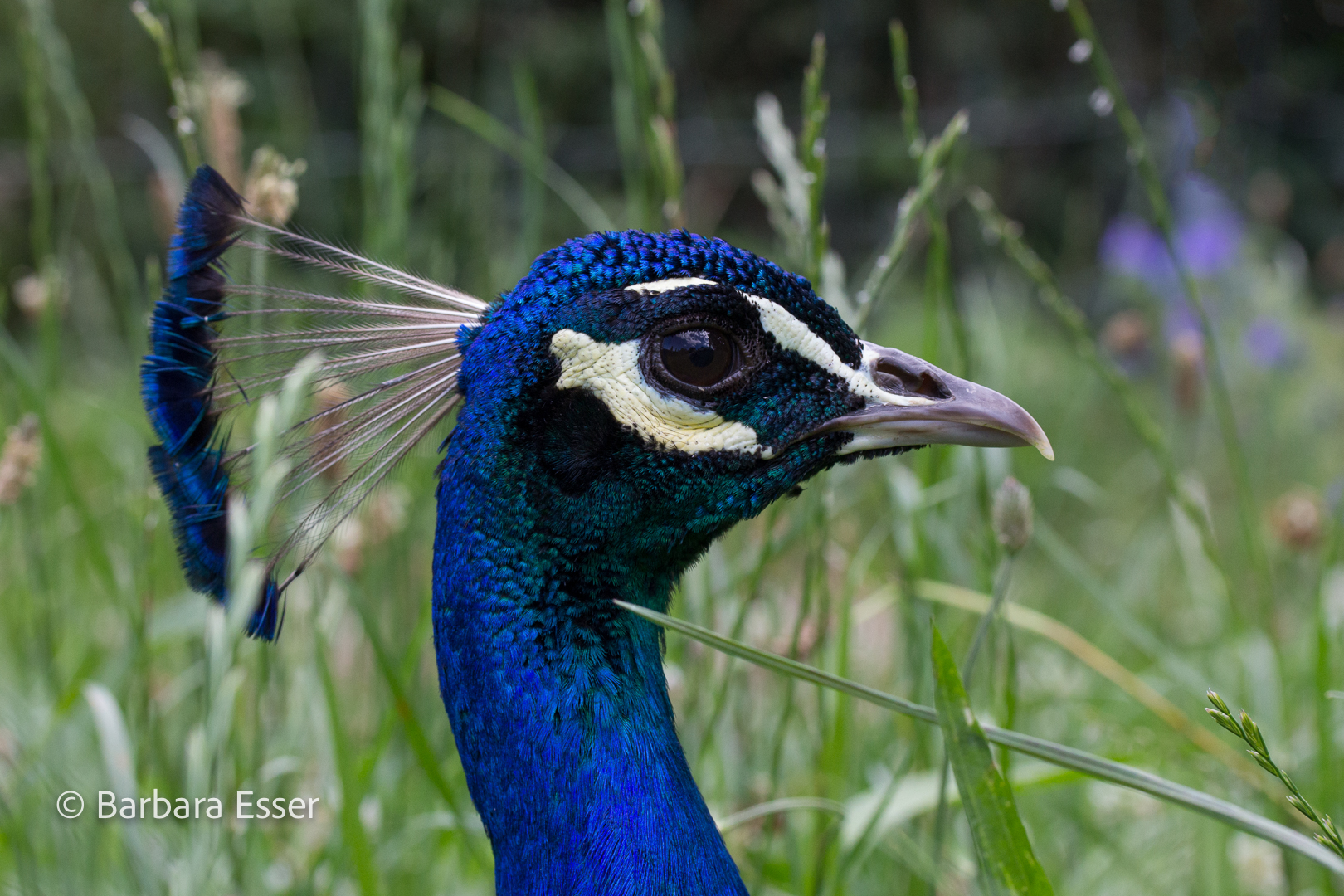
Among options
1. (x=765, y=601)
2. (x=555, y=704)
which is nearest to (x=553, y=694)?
(x=555, y=704)

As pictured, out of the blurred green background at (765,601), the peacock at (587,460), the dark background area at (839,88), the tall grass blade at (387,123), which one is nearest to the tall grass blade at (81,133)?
the blurred green background at (765,601)

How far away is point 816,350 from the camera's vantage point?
2.61 feet

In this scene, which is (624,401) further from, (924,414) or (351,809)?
(351,809)

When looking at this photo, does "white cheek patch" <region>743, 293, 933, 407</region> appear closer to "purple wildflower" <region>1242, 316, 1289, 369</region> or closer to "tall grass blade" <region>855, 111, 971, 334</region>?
"tall grass blade" <region>855, 111, 971, 334</region>

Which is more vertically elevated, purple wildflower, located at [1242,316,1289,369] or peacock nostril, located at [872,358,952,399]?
purple wildflower, located at [1242,316,1289,369]

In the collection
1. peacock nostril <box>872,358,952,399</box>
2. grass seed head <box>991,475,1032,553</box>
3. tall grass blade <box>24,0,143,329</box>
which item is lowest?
grass seed head <box>991,475,1032,553</box>

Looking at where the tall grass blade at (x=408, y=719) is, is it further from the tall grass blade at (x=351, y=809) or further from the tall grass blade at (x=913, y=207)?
the tall grass blade at (x=913, y=207)

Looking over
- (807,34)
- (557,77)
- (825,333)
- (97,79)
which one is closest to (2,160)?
(97,79)

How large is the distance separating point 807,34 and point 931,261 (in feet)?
17.0

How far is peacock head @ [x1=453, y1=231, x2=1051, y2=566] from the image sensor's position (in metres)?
0.78

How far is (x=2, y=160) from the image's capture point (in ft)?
17.4

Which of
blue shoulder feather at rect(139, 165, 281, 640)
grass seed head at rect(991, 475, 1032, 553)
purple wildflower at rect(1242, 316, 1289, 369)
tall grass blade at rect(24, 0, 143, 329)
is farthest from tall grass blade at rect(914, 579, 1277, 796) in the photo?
purple wildflower at rect(1242, 316, 1289, 369)

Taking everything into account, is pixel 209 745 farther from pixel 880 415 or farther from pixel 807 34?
pixel 807 34

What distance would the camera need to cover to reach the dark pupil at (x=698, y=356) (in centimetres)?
78
